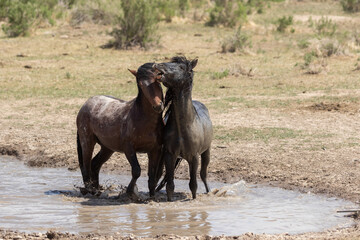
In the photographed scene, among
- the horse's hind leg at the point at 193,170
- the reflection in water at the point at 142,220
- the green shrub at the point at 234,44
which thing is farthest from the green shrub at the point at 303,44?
the reflection in water at the point at 142,220

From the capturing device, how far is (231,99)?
1412 centimetres

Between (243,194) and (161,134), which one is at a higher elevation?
(161,134)

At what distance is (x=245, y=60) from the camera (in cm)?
1908

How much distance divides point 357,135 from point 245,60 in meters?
8.48

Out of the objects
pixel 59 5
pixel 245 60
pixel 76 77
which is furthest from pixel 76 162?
pixel 59 5

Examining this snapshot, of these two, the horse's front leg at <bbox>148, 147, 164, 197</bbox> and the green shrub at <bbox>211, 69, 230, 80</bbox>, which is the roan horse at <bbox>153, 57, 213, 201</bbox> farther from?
the green shrub at <bbox>211, 69, 230, 80</bbox>

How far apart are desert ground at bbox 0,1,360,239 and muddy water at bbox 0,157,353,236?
17.9 inches

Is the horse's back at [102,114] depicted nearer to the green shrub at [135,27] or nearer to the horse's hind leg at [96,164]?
the horse's hind leg at [96,164]

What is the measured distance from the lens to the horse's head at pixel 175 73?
707 centimetres

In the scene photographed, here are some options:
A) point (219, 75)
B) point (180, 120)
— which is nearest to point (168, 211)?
point (180, 120)

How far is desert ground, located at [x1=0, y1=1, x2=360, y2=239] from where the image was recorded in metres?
9.37

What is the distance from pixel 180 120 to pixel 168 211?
1.05 meters

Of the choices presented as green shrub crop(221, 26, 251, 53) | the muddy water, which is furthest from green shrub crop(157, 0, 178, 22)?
the muddy water

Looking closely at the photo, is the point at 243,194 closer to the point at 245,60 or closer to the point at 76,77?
the point at 76,77
